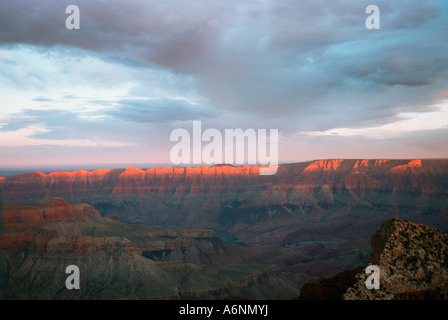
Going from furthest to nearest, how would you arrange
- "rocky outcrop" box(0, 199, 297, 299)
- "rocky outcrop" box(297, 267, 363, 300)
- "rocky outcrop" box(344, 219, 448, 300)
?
"rocky outcrop" box(0, 199, 297, 299) < "rocky outcrop" box(297, 267, 363, 300) < "rocky outcrop" box(344, 219, 448, 300)

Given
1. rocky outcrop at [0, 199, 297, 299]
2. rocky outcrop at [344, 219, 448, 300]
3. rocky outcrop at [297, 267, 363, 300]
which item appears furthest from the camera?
rocky outcrop at [0, 199, 297, 299]

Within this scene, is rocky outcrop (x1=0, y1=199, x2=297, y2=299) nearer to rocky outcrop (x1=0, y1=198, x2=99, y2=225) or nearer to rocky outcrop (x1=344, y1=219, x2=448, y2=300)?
rocky outcrop (x1=0, y1=198, x2=99, y2=225)

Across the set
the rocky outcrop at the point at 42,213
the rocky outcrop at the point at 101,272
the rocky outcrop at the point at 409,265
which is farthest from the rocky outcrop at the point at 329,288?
the rocky outcrop at the point at 42,213

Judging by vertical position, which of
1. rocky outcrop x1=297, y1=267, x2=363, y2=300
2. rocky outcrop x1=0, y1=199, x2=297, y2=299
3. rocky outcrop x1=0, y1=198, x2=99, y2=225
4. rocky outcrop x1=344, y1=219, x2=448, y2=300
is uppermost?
rocky outcrop x1=344, y1=219, x2=448, y2=300

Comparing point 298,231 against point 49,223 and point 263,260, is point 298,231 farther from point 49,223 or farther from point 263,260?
point 49,223

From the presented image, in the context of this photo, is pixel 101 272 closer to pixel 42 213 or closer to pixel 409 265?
pixel 42 213

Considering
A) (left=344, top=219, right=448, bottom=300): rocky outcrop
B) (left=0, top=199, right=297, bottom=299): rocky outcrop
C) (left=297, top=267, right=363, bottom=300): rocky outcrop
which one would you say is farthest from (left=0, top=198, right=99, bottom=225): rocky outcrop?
(left=344, top=219, right=448, bottom=300): rocky outcrop

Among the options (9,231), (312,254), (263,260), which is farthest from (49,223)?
(312,254)

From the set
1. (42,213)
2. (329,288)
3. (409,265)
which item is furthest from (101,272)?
(409,265)
